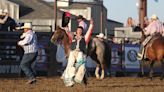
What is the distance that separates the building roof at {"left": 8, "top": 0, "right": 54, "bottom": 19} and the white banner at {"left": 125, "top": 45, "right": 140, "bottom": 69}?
36715 millimetres

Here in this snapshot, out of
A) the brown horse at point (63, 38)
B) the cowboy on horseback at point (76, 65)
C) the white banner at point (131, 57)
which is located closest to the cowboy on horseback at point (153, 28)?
the white banner at point (131, 57)

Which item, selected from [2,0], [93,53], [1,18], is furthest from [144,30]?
[2,0]

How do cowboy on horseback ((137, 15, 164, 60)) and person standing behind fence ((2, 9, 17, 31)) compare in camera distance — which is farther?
person standing behind fence ((2, 9, 17, 31))

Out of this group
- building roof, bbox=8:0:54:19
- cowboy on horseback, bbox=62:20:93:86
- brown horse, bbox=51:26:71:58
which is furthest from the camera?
building roof, bbox=8:0:54:19

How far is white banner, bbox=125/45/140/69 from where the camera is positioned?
27.2 metres

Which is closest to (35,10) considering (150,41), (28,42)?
(150,41)

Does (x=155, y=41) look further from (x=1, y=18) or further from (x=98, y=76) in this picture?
(x=1, y=18)

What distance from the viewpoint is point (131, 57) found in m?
27.3

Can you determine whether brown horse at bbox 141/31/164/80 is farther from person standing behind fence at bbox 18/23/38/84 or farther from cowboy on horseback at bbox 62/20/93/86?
cowboy on horseback at bbox 62/20/93/86

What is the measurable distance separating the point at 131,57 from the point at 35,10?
40.4 metres

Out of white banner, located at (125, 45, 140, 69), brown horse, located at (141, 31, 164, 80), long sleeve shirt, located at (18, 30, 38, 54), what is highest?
long sleeve shirt, located at (18, 30, 38, 54)

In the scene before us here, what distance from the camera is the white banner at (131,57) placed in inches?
1070

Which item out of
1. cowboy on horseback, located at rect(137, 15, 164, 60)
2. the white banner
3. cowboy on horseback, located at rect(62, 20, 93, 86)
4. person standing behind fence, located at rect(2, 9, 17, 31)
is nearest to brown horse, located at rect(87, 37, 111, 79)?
cowboy on horseback, located at rect(137, 15, 164, 60)

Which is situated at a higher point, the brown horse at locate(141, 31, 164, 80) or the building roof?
the building roof
